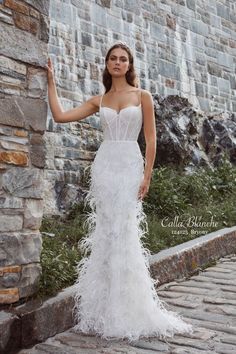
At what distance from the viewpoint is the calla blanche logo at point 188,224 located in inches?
236

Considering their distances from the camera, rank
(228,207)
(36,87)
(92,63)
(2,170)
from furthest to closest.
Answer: (92,63), (228,207), (36,87), (2,170)

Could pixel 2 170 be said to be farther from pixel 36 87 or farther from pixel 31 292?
pixel 31 292

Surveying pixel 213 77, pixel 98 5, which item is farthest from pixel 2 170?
pixel 213 77

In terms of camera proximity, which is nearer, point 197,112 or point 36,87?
point 36,87

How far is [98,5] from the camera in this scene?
336 inches

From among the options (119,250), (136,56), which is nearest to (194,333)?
(119,250)

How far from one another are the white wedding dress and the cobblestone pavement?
121mm

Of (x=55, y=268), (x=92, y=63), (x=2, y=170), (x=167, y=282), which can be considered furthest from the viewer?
(x=92, y=63)

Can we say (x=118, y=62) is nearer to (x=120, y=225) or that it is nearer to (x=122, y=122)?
(x=122, y=122)

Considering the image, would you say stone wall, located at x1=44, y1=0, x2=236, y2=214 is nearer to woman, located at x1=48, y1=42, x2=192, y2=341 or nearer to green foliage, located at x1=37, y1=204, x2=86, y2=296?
green foliage, located at x1=37, y1=204, x2=86, y2=296

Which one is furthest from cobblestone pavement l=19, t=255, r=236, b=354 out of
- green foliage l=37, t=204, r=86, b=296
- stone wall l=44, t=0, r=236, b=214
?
stone wall l=44, t=0, r=236, b=214

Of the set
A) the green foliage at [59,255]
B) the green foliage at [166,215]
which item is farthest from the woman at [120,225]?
the green foliage at [166,215]

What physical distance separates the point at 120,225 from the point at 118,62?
3.59ft

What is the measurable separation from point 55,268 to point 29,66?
1480mm
